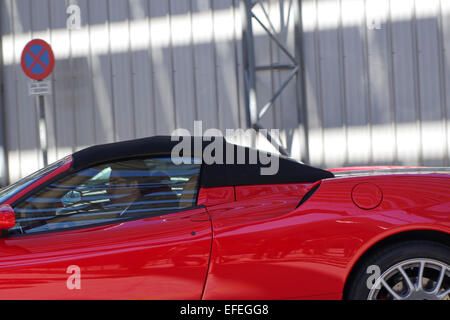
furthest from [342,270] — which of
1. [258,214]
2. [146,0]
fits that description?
[146,0]

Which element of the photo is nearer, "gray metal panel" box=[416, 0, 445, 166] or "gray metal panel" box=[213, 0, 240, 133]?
"gray metal panel" box=[416, 0, 445, 166]

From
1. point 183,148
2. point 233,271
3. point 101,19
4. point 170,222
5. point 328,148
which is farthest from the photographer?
point 101,19

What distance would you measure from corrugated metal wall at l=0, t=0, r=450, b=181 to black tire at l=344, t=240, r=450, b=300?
229 inches

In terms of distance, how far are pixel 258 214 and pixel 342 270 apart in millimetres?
466

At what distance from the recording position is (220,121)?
8.43 m

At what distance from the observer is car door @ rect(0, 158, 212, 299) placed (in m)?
2.29

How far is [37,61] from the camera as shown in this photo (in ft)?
21.1

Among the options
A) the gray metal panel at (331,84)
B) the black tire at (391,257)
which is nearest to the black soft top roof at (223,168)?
the black tire at (391,257)

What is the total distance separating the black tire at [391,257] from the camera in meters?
2.32

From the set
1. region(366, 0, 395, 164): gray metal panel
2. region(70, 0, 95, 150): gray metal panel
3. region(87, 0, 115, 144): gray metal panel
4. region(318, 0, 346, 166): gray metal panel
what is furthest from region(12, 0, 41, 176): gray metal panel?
region(366, 0, 395, 164): gray metal panel

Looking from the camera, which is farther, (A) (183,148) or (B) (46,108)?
(B) (46,108)

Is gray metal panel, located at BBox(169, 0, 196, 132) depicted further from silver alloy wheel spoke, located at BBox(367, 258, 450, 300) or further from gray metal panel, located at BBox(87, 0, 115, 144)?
silver alloy wheel spoke, located at BBox(367, 258, 450, 300)

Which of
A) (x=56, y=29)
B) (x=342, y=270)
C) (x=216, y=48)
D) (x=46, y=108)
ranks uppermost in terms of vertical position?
(x=56, y=29)

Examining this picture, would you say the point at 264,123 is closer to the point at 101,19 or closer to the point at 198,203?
the point at 101,19
